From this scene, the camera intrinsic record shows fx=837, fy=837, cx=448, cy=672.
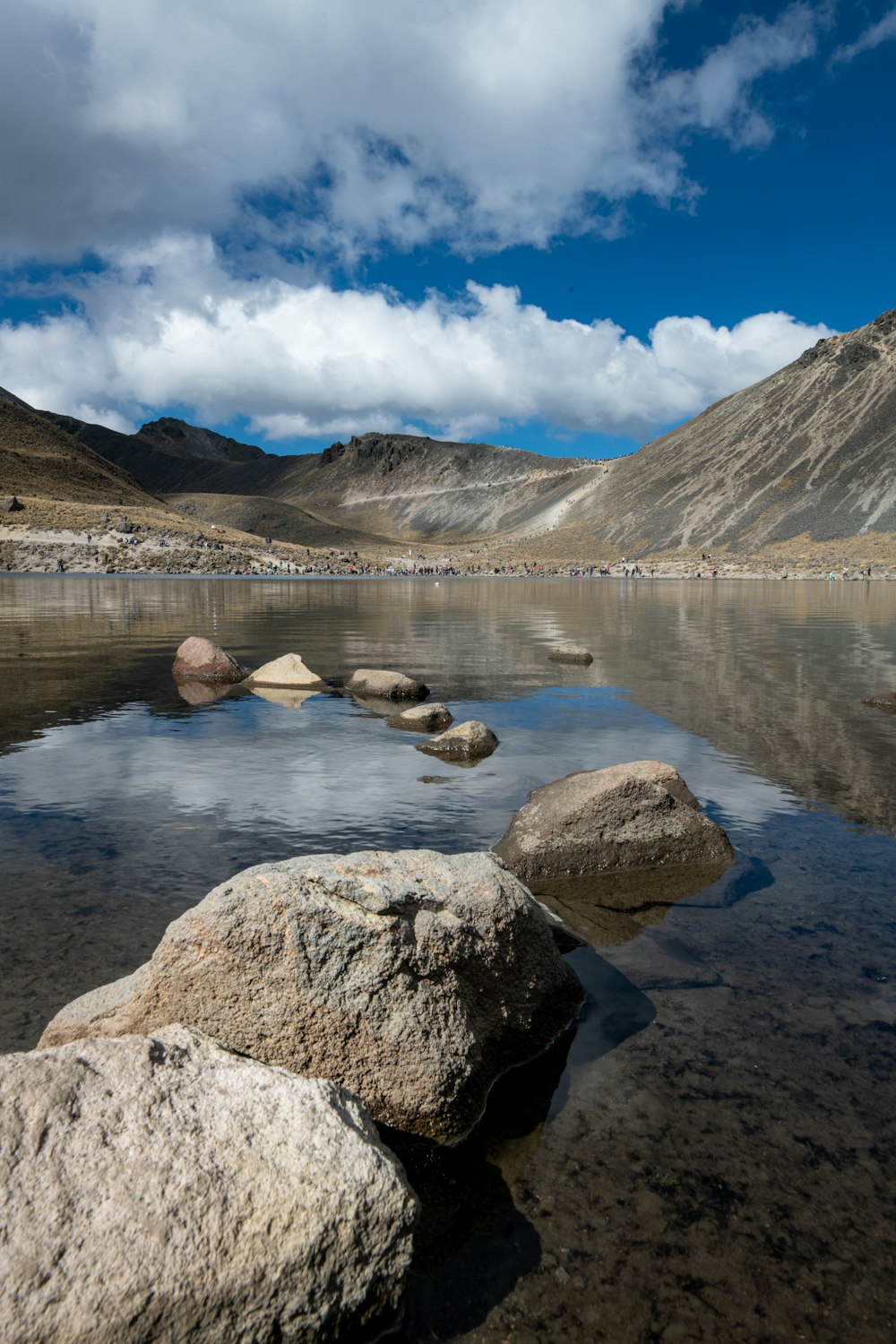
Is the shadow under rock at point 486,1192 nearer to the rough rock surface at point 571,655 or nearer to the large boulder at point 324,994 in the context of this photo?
the large boulder at point 324,994

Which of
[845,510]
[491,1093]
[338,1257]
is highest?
[845,510]

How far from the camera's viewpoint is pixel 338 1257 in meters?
4.26

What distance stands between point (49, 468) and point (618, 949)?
7367 inches

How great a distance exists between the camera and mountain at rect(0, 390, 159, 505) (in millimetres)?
156750

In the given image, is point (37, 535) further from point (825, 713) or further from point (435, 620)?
point (825, 713)

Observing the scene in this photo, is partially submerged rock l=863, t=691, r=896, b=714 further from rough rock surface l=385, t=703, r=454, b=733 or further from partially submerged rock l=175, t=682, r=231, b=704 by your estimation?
partially submerged rock l=175, t=682, r=231, b=704

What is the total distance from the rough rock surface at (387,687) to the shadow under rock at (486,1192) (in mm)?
15774

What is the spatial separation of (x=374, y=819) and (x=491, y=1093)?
245 inches

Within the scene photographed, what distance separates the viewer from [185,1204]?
13.3 feet

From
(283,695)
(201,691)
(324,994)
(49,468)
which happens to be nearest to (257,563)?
(49,468)

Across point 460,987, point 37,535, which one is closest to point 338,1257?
point 460,987

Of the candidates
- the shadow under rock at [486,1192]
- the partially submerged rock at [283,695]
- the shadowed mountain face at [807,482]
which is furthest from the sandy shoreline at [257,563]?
the shadow under rock at [486,1192]

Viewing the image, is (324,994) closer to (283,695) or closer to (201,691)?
(283,695)

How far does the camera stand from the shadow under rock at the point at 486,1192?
4773 mm
